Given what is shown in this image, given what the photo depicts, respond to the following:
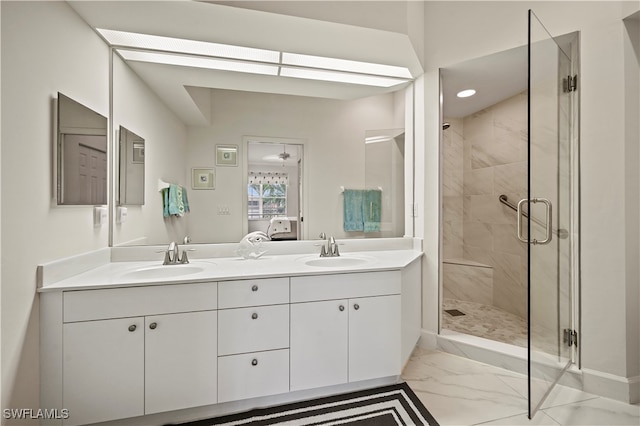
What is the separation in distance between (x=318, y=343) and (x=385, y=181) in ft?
4.65

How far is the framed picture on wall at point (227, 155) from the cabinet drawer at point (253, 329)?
1055 millimetres

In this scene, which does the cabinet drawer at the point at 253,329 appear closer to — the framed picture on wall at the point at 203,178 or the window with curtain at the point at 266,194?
the window with curtain at the point at 266,194

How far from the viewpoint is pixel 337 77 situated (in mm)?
2180

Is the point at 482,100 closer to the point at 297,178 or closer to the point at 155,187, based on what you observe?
the point at 297,178

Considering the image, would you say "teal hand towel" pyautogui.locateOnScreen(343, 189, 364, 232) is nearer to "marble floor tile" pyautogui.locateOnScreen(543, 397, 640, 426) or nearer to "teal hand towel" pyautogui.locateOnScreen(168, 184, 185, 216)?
"teal hand towel" pyautogui.locateOnScreen(168, 184, 185, 216)

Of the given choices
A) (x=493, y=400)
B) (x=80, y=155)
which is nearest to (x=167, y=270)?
(x=80, y=155)

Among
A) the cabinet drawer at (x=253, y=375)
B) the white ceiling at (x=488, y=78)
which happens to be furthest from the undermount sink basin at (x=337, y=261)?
the white ceiling at (x=488, y=78)

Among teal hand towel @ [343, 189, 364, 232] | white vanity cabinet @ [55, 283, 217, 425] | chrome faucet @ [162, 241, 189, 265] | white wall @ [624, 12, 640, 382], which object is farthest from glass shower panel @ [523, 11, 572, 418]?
chrome faucet @ [162, 241, 189, 265]

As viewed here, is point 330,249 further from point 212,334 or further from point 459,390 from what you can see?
point 459,390

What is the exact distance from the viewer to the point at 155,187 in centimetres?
197

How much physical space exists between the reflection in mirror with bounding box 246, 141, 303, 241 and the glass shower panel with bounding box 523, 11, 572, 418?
1452mm

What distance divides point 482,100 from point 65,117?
3287 mm

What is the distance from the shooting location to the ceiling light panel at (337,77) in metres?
2.10

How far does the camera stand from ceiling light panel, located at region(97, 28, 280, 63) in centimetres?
171
